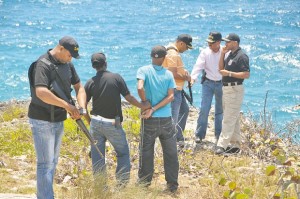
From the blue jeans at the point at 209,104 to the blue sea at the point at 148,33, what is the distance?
7.12 m

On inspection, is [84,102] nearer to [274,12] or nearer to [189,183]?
[189,183]

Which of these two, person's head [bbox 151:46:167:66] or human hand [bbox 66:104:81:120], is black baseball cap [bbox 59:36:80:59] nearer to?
human hand [bbox 66:104:81:120]

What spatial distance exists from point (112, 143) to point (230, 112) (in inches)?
95.8

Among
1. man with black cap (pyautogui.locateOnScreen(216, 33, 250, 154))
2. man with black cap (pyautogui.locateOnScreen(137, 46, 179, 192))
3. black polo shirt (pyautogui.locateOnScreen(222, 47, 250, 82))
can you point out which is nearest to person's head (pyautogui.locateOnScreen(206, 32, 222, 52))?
man with black cap (pyautogui.locateOnScreen(216, 33, 250, 154))

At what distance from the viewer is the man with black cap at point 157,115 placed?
22.0 ft

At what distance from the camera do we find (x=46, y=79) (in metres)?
5.37

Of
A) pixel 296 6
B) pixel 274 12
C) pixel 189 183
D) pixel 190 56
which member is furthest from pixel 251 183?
pixel 296 6

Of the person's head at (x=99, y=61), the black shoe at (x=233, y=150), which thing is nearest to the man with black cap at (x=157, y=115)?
the person's head at (x=99, y=61)

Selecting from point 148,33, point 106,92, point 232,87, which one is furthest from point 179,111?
point 148,33

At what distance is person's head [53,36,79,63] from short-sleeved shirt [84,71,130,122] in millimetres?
978

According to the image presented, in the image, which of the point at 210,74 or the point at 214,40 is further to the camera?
the point at 210,74

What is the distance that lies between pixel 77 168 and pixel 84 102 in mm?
1343

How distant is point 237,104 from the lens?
839 cm

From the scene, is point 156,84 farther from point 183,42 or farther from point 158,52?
point 183,42
